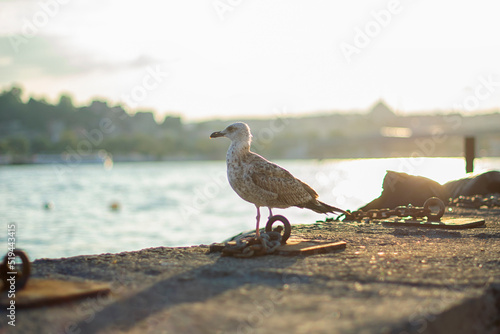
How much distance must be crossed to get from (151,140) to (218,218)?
104338mm

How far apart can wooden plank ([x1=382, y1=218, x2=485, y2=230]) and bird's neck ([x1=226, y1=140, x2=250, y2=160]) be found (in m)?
3.50

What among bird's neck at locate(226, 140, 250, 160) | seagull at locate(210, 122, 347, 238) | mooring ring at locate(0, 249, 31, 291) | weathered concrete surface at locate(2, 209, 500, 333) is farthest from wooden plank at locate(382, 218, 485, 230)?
mooring ring at locate(0, 249, 31, 291)

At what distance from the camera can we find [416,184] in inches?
459

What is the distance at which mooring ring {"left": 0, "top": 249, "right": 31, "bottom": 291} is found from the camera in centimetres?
429

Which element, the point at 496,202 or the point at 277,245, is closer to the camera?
the point at 277,245

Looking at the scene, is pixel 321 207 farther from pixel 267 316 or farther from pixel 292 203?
pixel 267 316

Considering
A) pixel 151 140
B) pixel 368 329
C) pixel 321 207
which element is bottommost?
pixel 368 329

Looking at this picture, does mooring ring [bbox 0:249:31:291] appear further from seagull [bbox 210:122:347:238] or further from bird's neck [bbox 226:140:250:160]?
bird's neck [bbox 226:140:250:160]

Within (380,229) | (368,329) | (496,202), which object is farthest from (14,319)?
(496,202)

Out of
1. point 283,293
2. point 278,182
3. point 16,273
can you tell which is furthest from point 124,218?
point 283,293

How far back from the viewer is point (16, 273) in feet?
14.4

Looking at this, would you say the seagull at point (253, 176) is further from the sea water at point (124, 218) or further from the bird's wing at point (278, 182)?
the sea water at point (124, 218)

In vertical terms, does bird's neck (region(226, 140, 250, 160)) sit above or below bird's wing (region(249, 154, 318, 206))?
above

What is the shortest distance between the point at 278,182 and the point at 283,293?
102 inches
